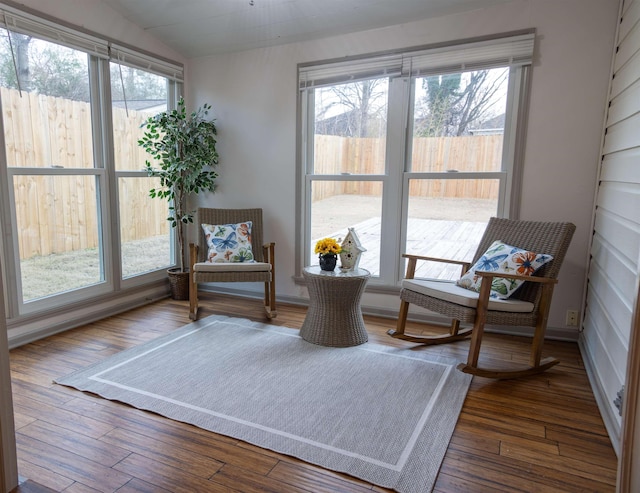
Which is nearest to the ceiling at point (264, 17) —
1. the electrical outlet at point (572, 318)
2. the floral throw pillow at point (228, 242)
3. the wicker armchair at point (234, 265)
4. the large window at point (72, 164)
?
the large window at point (72, 164)

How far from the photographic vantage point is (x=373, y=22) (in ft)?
11.1

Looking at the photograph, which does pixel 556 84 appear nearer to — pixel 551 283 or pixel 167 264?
pixel 551 283

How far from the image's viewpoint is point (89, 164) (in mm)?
3443

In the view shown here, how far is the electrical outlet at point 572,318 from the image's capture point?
3084mm

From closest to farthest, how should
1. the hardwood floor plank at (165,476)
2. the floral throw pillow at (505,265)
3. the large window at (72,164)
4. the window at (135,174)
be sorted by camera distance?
the hardwood floor plank at (165,476) < the floral throw pillow at (505,265) < the large window at (72,164) < the window at (135,174)

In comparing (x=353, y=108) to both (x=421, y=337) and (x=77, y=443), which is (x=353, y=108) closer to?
(x=421, y=337)

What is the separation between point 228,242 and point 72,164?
1313 mm

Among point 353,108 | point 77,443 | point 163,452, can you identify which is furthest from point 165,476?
point 353,108

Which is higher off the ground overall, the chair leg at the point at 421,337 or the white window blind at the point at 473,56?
the white window blind at the point at 473,56

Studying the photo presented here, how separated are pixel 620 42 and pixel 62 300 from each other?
4158 mm

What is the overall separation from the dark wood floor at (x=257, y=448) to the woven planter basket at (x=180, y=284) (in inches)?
60.2

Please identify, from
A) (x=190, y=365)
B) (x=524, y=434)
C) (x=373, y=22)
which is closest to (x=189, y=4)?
(x=373, y=22)

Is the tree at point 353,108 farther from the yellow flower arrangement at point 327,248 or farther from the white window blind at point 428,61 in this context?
the yellow flower arrangement at point 327,248

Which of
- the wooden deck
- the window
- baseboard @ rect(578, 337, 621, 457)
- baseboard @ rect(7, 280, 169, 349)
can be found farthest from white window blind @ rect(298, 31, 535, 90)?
baseboard @ rect(7, 280, 169, 349)
